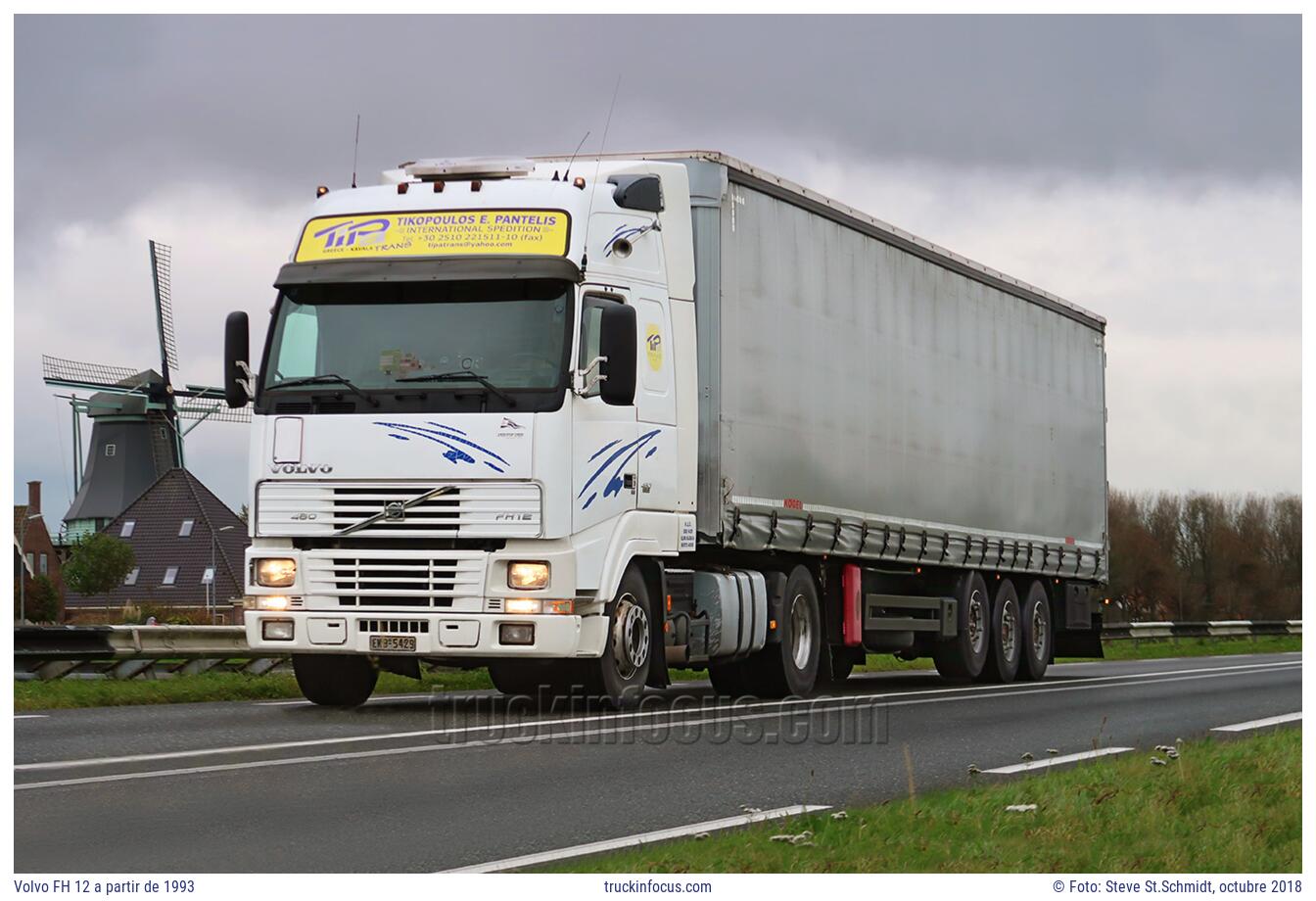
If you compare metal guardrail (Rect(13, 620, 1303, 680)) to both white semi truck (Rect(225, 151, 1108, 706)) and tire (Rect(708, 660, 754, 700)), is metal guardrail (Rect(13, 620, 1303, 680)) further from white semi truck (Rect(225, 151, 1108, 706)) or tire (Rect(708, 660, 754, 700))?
tire (Rect(708, 660, 754, 700))

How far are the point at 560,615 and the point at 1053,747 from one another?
3521 mm

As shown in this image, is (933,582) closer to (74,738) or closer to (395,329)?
(395,329)

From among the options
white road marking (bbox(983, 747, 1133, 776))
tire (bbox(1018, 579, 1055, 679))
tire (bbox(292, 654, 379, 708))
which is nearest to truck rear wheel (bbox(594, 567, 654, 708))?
tire (bbox(292, 654, 379, 708))

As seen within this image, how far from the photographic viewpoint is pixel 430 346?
13539 mm

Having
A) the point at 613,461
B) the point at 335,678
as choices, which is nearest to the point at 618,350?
the point at 613,461

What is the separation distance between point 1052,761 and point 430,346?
5239 mm

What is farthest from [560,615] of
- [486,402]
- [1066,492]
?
[1066,492]

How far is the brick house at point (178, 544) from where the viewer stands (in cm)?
9369

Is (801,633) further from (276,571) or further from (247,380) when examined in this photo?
(247,380)

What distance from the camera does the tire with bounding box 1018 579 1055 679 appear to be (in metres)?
22.5

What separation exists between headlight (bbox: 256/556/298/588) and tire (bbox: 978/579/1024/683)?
10045 mm

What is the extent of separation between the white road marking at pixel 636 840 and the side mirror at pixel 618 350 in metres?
5.12

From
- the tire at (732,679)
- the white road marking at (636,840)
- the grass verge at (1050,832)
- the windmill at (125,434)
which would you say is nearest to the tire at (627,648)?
the tire at (732,679)

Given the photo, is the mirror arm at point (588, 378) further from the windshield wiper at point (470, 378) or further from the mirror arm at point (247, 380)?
the mirror arm at point (247, 380)
